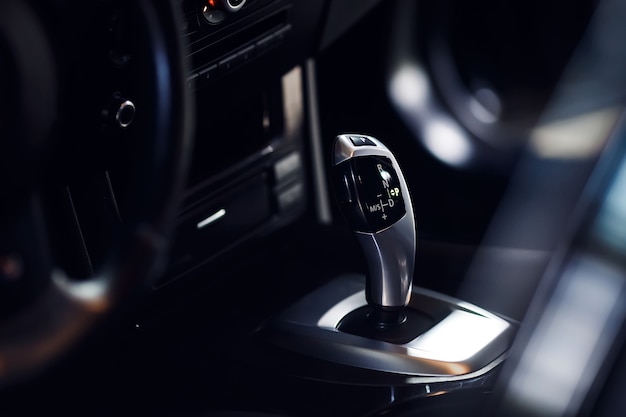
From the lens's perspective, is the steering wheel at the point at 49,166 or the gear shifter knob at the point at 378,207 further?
the gear shifter knob at the point at 378,207

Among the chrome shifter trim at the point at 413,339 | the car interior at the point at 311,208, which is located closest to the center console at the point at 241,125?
the car interior at the point at 311,208

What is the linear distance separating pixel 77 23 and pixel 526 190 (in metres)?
0.94

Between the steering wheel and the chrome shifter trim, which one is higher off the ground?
the steering wheel

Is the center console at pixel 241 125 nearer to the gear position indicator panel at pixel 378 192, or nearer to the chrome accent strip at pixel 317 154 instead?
the chrome accent strip at pixel 317 154

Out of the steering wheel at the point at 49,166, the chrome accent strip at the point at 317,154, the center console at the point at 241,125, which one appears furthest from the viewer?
→ the chrome accent strip at the point at 317,154

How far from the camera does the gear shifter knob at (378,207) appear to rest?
38.9 inches

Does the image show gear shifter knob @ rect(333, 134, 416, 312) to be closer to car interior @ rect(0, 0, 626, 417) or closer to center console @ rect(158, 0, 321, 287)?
car interior @ rect(0, 0, 626, 417)

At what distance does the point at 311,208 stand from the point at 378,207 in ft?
1.87

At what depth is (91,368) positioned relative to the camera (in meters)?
1.17

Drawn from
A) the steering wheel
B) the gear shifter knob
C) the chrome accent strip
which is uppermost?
the steering wheel

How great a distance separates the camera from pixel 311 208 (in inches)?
61.7

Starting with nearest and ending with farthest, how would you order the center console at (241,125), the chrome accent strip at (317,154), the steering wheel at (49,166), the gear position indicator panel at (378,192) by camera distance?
1. the steering wheel at (49,166)
2. the gear position indicator panel at (378,192)
3. the center console at (241,125)
4. the chrome accent strip at (317,154)

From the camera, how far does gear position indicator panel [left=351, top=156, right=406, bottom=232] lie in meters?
0.99

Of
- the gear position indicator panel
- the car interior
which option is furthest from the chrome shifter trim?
the gear position indicator panel
